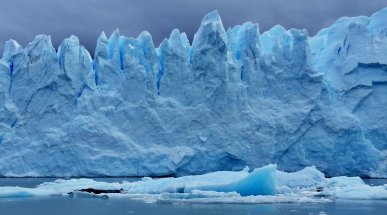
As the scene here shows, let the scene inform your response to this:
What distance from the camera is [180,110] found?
23.1m

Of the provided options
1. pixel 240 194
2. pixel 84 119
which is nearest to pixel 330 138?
pixel 84 119

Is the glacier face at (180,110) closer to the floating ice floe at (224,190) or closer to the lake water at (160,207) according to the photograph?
the floating ice floe at (224,190)

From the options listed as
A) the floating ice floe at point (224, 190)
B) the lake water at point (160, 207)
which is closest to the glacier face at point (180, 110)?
the floating ice floe at point (224, 190)

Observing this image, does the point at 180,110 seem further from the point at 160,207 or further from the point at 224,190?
the point at 160,207

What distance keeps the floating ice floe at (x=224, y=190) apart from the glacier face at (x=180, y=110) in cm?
607

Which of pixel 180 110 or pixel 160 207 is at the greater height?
pixel 180 110

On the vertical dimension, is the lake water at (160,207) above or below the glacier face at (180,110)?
below

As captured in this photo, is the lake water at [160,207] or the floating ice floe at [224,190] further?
the floating ice floe at [224,190]

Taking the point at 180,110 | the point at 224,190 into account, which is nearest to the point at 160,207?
the point at 224,190

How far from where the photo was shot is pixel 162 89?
923 inches

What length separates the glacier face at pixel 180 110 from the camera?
73.6ft

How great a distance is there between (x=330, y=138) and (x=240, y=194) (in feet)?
34.8

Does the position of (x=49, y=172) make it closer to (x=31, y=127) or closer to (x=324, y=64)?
(x=31, y=127)

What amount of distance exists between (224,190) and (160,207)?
2202mm
